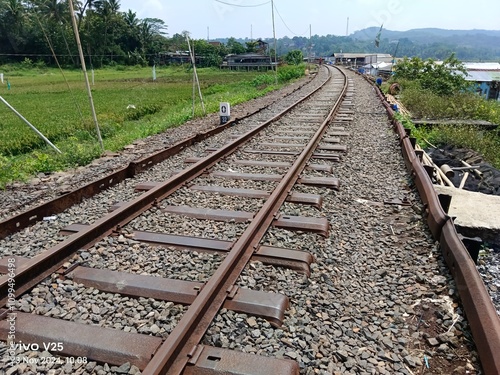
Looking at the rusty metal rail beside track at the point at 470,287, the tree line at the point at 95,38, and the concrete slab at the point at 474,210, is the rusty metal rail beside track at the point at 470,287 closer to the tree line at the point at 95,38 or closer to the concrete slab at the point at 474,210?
the concrete slab at the point at 474,210

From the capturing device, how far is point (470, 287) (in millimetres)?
2836

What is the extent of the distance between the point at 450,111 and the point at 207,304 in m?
14.1

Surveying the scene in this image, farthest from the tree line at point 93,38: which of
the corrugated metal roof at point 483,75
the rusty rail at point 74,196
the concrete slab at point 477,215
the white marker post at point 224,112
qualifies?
the concrete slab at point 477,215

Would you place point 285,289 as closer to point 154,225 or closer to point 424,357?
point 424,357

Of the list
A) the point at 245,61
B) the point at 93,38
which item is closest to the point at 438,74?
the point at 245,61

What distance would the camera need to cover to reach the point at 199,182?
5883mm

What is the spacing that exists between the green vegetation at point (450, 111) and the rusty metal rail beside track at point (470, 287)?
278 inches

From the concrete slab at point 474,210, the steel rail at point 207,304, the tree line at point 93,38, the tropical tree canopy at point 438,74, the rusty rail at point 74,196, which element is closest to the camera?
the steel rail at point 207,304

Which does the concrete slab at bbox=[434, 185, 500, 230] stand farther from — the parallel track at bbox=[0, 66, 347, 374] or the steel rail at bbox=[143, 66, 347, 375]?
the steel rail at bbox=[143, 66, 347, 375]

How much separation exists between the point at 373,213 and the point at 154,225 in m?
2.57

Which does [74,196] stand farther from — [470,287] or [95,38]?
[95,38]

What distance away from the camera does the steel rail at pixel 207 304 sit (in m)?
2.32

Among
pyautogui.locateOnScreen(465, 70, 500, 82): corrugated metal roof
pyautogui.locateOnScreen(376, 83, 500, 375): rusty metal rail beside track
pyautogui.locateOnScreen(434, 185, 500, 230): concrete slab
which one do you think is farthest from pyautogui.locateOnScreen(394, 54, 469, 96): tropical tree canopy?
pyautogui.locateOnScreen(376, 83, 500, 375): rusty metal rail beside track

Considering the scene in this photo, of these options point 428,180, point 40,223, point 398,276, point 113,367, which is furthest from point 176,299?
point 428,180
